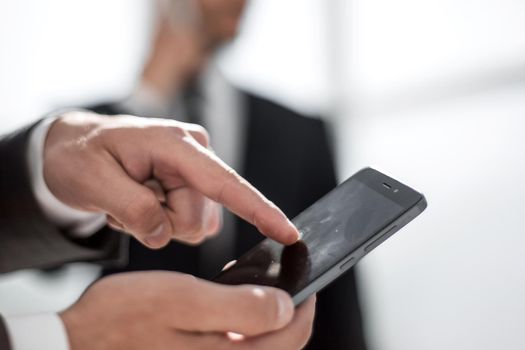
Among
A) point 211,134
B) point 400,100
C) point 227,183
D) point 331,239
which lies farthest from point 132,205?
point 400,100

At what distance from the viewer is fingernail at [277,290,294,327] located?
1.57 feet

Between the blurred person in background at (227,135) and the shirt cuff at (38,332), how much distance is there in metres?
0.66

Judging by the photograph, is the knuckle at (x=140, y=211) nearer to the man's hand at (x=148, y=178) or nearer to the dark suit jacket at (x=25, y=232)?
the man's hand at (x=148, y=178)

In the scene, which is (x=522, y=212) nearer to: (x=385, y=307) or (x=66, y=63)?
(x=385, y=307)

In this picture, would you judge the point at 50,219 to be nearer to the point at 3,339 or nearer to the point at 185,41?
the point at 3,339

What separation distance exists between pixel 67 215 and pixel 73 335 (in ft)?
0.94

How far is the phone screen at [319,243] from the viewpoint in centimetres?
55

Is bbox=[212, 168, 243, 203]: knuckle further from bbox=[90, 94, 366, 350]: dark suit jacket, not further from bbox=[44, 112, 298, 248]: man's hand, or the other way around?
bbox=[90, 94, 366, 350]: dark suit jacket

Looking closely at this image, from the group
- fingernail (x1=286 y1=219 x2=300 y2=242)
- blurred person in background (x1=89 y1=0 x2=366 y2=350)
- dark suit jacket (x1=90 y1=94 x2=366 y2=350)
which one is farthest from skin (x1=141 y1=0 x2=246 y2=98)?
fingernail (x1=286 y1=219 x2=300 y2=242)

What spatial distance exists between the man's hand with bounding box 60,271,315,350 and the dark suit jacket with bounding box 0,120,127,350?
26cm

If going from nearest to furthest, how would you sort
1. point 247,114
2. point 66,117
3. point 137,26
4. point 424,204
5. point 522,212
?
point 424,204 < point 66,117 < point 247,114 < point 522,212 < point 137,26

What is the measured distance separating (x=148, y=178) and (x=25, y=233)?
20cm

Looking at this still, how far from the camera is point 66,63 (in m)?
1.68

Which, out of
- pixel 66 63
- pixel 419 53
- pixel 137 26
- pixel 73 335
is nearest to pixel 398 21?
pixel 419 53
